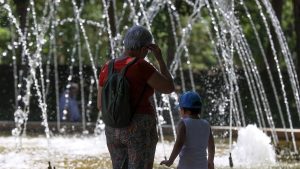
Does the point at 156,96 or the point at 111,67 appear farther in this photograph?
the point at 156,96

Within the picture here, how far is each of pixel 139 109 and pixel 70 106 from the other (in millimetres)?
11981

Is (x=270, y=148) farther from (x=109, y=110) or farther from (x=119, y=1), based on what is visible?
(x=119, y=1)

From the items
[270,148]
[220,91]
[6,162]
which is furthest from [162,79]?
[220,91]

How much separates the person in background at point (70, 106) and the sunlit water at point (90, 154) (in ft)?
15.6

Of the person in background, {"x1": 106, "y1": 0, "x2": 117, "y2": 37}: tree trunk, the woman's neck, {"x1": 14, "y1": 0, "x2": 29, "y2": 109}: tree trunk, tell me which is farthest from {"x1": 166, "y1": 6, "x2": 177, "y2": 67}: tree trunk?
the woman's neck

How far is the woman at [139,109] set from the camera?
4.47m

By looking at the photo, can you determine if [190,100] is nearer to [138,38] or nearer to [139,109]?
[139,109]

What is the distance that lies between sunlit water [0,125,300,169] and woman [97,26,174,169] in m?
3.14

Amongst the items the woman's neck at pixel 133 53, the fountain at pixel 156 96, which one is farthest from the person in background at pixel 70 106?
the woman's neck at pixel 133 53

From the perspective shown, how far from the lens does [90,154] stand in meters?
9.31

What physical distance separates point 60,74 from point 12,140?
7.65 meters

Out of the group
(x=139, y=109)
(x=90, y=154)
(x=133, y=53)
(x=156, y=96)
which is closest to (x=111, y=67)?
(x=133, y=53)

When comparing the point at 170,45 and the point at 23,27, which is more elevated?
the point at 23,27

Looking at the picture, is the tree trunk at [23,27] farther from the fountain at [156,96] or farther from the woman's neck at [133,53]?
the woman's neck at [133,53]
